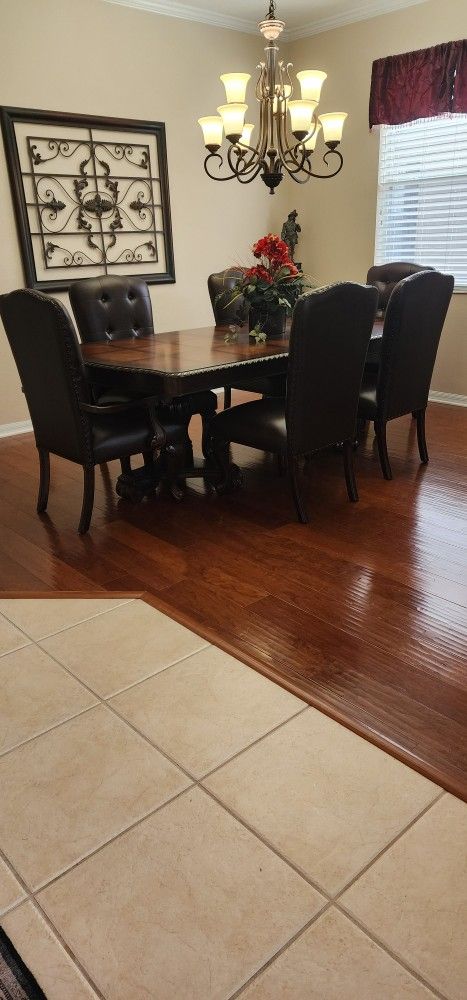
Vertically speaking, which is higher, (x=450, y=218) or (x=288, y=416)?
(x=450, y=218)

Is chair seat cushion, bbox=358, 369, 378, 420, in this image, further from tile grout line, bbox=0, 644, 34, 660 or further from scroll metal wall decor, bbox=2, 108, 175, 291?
scroll metal wall decor, bbox=2, 108, 175, 291

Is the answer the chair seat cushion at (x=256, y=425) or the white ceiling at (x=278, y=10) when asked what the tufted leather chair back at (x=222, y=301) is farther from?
the white ceiling at (x=278, y=10)

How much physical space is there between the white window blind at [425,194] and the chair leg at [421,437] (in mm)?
1646

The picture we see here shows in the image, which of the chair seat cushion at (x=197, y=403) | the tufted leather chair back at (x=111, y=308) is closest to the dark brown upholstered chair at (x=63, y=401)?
the chair seat cushion at (x=197, y=403)

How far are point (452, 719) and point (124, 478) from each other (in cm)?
197

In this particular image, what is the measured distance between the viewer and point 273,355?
9.09ft

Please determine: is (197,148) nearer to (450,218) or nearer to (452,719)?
(450,218)

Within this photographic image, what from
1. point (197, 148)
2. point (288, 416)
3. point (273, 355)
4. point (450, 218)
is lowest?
point (288, 416)

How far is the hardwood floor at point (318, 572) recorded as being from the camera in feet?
5.80

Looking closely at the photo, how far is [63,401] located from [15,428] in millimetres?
2012

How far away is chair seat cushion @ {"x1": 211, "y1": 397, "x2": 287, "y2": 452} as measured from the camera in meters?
2.75

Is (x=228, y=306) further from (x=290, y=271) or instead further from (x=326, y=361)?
(x=326, y=361)

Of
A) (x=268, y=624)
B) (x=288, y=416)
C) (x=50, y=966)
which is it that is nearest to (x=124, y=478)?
(x=288, y=416)

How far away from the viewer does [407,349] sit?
122 inches
